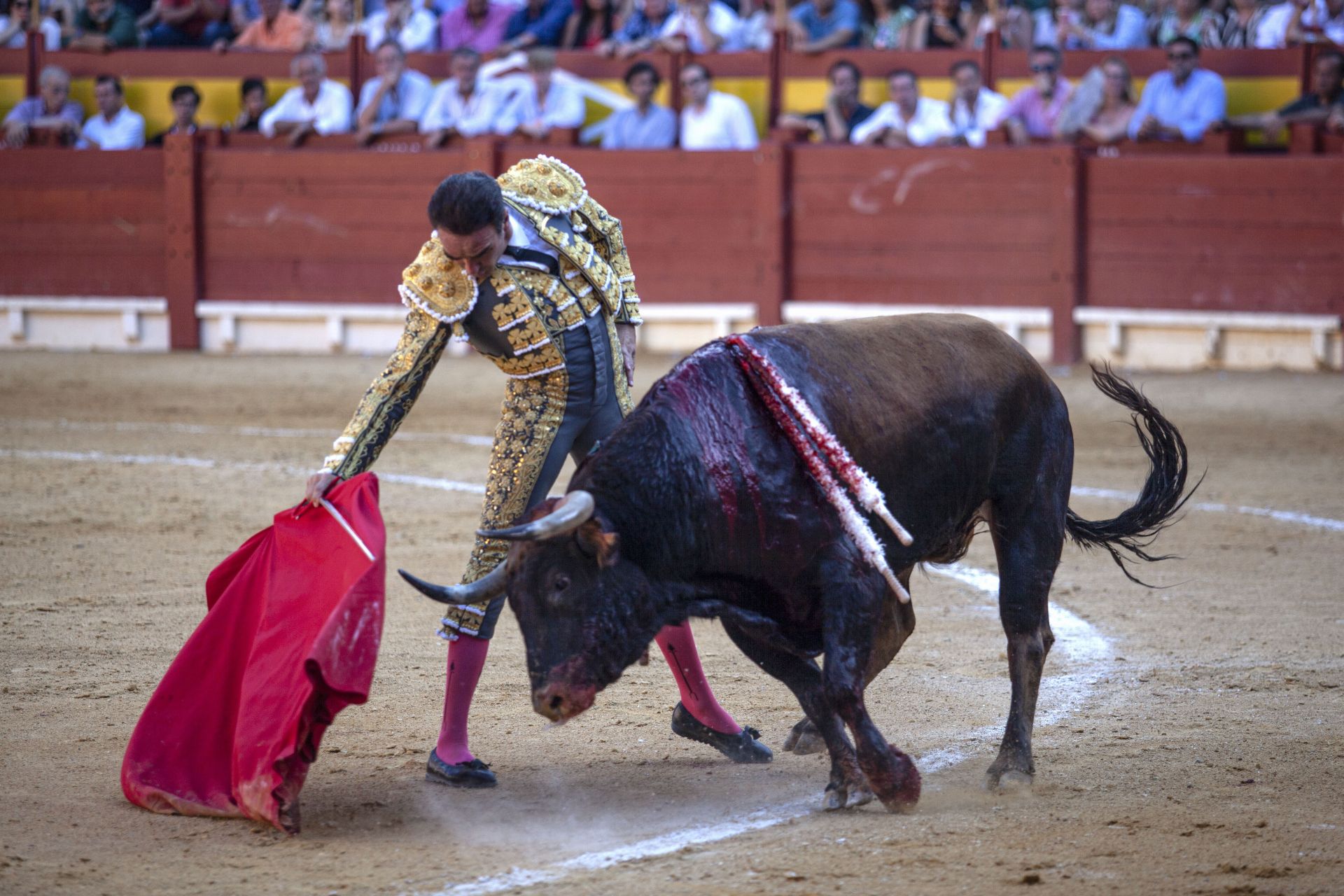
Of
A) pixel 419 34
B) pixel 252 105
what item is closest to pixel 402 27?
pixel 419 34

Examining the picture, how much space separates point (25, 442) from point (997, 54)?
19.4 feet

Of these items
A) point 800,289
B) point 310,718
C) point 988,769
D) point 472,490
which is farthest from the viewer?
point 800,289

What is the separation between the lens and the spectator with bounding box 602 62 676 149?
10.1 meters

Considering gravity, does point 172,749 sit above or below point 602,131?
below

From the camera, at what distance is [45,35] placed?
11883 millimetres

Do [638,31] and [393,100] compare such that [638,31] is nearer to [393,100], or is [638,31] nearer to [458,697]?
[393,100]

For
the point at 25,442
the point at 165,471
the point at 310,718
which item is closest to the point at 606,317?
the point at 310,718

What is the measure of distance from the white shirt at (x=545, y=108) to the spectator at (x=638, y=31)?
398mm

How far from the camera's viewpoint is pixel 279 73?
11.3m

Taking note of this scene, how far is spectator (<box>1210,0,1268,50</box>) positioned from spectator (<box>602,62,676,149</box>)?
3255mm

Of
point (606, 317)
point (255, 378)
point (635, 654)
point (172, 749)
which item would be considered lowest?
point (255, 378)

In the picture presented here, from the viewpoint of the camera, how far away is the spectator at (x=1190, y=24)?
30.5ft

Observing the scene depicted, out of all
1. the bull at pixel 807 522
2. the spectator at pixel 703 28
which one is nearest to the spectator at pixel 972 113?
the spectator at pixel 703 28

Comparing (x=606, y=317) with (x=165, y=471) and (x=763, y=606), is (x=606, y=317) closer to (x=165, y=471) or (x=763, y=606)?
(x=763, y=606)
